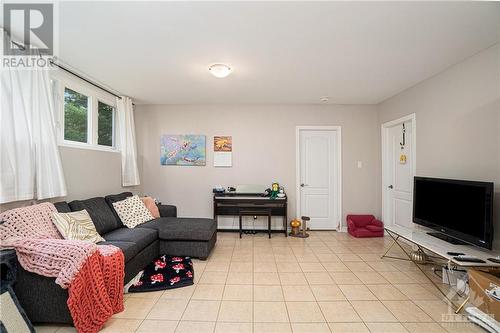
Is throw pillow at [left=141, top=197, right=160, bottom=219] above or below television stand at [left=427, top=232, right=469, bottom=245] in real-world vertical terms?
above

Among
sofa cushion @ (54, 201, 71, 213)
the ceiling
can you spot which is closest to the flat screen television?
the ceiling

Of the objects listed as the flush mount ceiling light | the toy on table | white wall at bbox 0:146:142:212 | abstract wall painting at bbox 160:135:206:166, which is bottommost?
the toy on table

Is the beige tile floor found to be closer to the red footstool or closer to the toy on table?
the red footstool

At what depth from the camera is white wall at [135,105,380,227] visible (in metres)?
4.63

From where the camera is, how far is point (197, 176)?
466 centimetres

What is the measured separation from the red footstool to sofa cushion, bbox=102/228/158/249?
11.2ft

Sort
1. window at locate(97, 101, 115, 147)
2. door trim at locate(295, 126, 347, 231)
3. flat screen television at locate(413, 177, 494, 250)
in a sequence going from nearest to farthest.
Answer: flat screen television at locate(413, 177, 494, 250) → window at locate(97, 101, 115, 147) → door trim at locate(295, 126, 347, 231)

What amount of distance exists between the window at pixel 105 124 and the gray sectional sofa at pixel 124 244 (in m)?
0.98

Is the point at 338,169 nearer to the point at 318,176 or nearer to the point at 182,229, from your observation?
the point at 318,176

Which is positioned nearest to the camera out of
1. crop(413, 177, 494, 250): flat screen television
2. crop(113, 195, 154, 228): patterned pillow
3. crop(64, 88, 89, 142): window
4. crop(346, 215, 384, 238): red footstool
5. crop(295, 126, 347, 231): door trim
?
crop(413, 177, 494, 250): flat screen television

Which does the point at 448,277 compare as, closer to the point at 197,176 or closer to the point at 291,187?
the point at 291,187

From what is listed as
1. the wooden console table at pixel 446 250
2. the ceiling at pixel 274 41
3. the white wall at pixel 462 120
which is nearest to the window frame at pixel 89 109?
the ceiling at pixel 274 41

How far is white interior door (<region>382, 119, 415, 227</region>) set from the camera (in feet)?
12.2

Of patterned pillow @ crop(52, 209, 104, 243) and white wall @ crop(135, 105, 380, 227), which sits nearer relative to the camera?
patterned pillow @ crop(52, 209, 104, 243)
